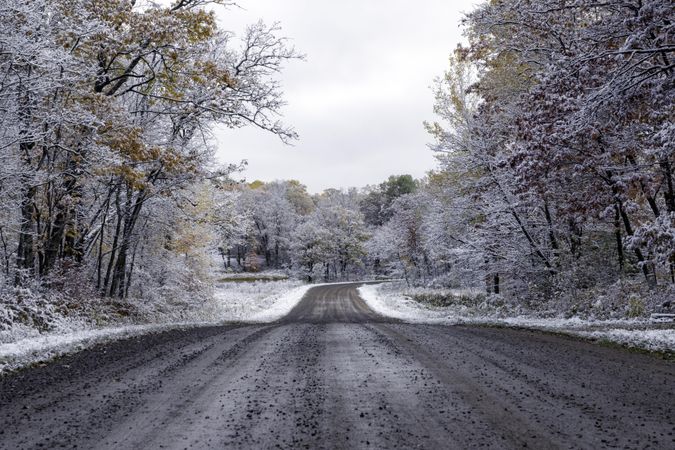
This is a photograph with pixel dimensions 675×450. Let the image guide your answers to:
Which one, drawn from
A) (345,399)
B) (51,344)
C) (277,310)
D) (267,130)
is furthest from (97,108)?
(277,310)

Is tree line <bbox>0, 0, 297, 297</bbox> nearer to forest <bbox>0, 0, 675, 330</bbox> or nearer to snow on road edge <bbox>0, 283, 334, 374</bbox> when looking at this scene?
forest <bbox>0, 0, 675, 330</bbox>

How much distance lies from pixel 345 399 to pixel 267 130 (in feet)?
37.3

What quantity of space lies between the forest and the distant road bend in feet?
16.3

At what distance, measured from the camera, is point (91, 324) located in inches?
514

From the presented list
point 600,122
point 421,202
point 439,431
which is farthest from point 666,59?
point 421,202

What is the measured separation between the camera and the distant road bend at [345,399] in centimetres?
417

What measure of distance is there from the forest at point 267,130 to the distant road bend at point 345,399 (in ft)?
16.3

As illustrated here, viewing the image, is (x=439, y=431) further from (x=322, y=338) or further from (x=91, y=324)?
(x=91, y=324)

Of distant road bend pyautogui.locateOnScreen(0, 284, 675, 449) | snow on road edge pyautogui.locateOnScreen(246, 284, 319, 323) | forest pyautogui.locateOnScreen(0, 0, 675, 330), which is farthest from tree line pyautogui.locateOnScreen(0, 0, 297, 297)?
snow on road edge pyautogui.locateOnScreen(246, 284, 319, 323)

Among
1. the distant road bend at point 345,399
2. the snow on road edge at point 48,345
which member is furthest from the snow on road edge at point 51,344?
the distant road bend at point 345,399

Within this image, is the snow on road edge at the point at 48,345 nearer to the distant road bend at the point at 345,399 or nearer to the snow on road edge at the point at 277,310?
the distant road bend at the point at 345,399

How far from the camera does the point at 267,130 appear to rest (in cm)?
1552

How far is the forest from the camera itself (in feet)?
35.5

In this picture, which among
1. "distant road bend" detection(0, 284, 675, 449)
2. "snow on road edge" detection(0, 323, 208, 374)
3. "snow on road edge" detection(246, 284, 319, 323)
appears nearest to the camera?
"distant road bend" detection(0, 284, 675, 449)
